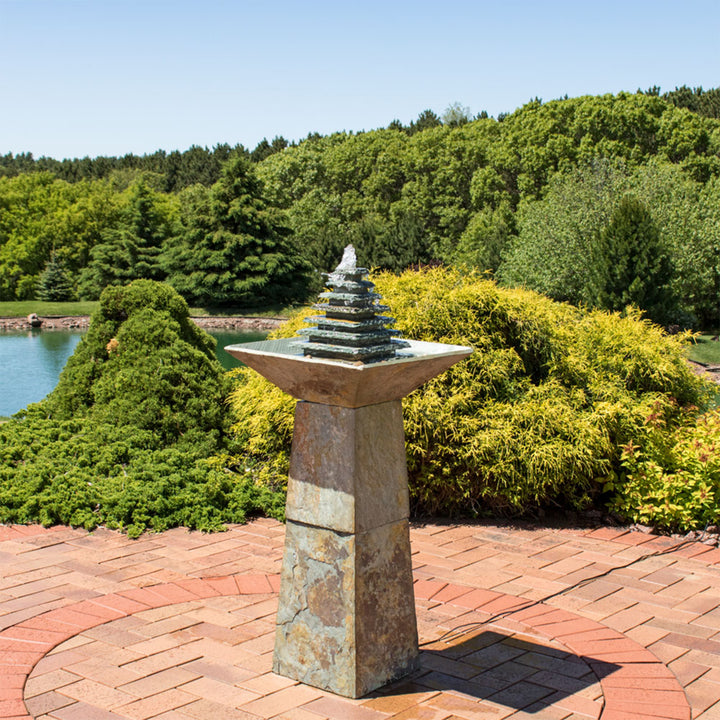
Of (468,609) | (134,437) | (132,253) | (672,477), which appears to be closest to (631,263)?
(672,477)

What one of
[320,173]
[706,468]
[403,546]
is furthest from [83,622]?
[320,173]

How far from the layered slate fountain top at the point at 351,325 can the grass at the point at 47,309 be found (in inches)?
1170

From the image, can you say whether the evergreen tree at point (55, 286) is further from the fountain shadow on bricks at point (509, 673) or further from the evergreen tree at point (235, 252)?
the fountain shadow on bricks at point (509, 673)

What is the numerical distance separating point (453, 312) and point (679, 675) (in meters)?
3.30

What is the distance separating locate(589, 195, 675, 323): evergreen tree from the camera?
66.9ft

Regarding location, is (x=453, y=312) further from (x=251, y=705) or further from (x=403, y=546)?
(x=251, y=705)

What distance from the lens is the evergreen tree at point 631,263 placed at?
20.4 metres

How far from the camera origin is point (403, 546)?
3514mm

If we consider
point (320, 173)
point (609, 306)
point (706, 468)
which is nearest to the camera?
point (706, 468)

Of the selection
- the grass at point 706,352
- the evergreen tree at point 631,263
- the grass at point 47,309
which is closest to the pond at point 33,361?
the grass at point 47,309

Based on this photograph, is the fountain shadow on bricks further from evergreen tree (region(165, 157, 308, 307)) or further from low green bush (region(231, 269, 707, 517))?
evergreen tree (region(165, 157, 308, 307))

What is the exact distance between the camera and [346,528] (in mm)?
3311

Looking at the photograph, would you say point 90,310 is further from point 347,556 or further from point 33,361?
point 347,556

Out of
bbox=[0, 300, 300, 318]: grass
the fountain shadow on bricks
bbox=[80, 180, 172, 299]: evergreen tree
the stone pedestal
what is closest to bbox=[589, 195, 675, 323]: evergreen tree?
bbox=[0, 300, 300, 318]: grass
